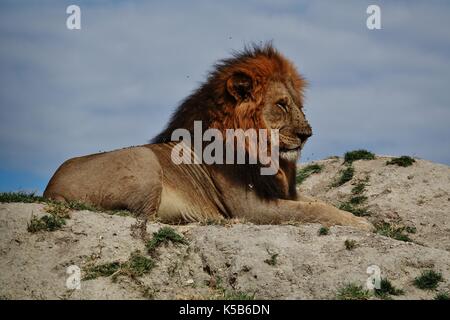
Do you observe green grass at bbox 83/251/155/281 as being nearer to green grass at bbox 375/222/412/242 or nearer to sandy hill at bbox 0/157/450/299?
sandy hill at bbox 0/157/450/299

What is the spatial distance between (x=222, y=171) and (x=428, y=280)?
3518mm

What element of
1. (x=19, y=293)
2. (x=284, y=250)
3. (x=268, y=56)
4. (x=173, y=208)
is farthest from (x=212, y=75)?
(x=19, y=293)

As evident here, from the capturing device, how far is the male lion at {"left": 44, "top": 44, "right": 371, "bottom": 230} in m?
9.99

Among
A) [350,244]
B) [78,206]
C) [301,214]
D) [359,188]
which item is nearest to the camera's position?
[350,244]

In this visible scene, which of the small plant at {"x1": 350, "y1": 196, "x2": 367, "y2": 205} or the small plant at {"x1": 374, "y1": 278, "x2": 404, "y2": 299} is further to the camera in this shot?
the small plant at {"x1": 350, "y1": 196, "x2": 367, "y2": 205}

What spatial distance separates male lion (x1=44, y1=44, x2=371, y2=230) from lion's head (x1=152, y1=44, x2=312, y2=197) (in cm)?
1

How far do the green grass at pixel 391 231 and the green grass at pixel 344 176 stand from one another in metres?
2.22

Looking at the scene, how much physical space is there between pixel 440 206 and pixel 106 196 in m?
6.35

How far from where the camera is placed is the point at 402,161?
1521 cm

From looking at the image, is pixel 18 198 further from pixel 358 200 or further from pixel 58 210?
pixel 358 200

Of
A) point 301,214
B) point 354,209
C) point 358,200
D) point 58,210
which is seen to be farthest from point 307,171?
point 58,210

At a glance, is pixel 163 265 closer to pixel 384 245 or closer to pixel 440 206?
pixel 384 245

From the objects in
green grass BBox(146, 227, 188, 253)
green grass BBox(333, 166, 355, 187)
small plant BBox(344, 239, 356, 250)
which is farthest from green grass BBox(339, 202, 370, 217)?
green grass BBox(146, 227, 188, 253)
